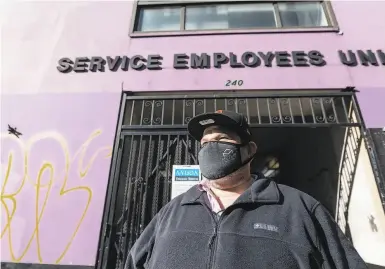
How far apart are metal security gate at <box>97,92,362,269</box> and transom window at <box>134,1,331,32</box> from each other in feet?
4.79

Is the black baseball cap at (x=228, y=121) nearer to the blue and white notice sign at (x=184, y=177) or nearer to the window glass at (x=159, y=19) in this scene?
the blue and white notice sign at (x=184, y=177)

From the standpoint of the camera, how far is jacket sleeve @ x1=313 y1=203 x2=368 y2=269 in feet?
4.35

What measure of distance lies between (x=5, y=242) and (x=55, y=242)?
2.02ft

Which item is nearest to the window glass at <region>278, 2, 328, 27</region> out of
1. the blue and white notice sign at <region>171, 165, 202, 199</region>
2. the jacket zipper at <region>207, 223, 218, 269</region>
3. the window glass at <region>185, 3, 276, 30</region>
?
the window glass at <region>185, 3, 276, 30</region>

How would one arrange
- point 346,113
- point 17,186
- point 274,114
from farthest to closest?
point 274,114
point 346,113
point 17,186

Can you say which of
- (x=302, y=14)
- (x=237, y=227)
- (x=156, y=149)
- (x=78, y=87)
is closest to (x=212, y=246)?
(x=237, y=227)

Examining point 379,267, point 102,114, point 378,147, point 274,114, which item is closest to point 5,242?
point 102,114

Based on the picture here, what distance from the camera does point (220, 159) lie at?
171 cm

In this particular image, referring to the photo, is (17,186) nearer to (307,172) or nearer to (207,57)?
(207,57)

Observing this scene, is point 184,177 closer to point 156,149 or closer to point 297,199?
point 156,149

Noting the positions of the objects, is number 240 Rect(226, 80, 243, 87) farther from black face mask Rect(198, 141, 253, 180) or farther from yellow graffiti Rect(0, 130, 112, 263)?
black face mask Rect(198, 141, 253, 180)

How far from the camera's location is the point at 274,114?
475cm

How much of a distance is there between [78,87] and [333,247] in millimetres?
3904

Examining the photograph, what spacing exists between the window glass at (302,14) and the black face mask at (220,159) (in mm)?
3825
